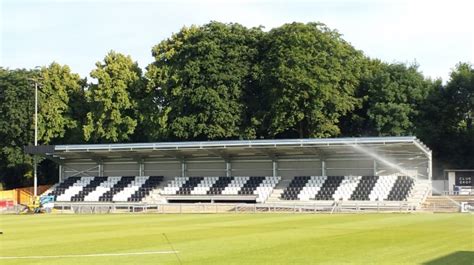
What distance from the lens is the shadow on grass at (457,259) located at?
50.3 ft

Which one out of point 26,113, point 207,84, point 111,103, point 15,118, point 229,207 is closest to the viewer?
point 229,207

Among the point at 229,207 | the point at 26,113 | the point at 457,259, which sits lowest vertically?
the point at 229,207

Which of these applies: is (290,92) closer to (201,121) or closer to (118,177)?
(201,121)

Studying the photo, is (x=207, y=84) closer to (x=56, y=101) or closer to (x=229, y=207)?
(x=229, y=207)

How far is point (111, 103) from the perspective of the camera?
65.1 m

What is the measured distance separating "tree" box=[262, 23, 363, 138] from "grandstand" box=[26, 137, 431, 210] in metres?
4.10

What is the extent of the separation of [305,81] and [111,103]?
19.6 metres

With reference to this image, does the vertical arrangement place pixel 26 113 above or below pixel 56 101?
below

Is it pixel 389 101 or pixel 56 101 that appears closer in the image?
pixel 389 101

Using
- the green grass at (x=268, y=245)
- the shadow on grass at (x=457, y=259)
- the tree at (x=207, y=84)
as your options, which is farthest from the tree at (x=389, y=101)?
the shadow on grass at (x=457, y=259)

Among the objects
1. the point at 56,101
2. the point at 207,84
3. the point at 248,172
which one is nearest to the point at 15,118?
the point at 56,101

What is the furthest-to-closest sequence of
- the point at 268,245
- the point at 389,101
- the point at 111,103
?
the point at 111,103 < the point at 389,101 < the point at 268,245

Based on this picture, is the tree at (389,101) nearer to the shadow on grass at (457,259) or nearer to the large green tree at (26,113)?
the large green tree at (26,113)

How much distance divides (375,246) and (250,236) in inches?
232
